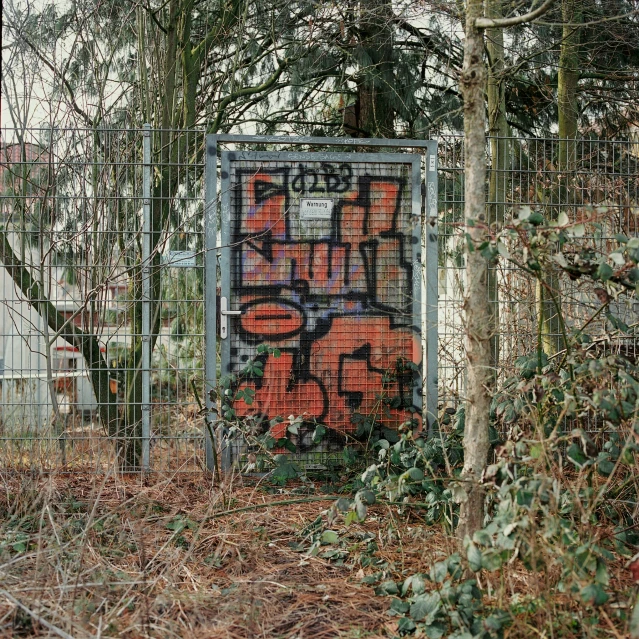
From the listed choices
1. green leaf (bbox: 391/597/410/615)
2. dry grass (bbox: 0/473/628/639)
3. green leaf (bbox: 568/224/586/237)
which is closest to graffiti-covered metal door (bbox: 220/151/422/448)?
dry grass (bbox: 0/473/628/639)

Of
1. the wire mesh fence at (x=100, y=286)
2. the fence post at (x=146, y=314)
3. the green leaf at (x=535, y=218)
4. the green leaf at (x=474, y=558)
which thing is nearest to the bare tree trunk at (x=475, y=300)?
the green leaf at (x=535, y=218)

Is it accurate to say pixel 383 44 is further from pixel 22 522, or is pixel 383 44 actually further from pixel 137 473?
pixel 22 522

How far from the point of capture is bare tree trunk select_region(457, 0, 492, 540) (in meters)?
3.71

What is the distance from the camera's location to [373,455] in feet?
18.8

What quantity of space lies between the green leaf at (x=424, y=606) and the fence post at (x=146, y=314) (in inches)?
119

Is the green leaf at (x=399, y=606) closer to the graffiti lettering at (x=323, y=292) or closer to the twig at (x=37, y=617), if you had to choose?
the twig at (x=37, y=617)

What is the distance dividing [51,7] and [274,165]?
3548 mm

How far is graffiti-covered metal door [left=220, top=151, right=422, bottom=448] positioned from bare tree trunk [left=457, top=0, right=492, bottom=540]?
201 cm

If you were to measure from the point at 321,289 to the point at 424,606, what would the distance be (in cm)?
299

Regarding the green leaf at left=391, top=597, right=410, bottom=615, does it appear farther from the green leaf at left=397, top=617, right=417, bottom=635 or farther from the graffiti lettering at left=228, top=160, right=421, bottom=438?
the graffiti lettering at left=228, top=160, right=421, bottom=438

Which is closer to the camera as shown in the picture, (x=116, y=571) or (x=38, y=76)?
(x=116, y=571)

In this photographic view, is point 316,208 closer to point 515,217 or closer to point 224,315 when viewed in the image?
point 224,315

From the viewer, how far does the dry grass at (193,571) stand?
10.6 ft

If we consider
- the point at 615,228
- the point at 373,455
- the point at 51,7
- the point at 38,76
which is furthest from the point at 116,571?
the point at 51,7
